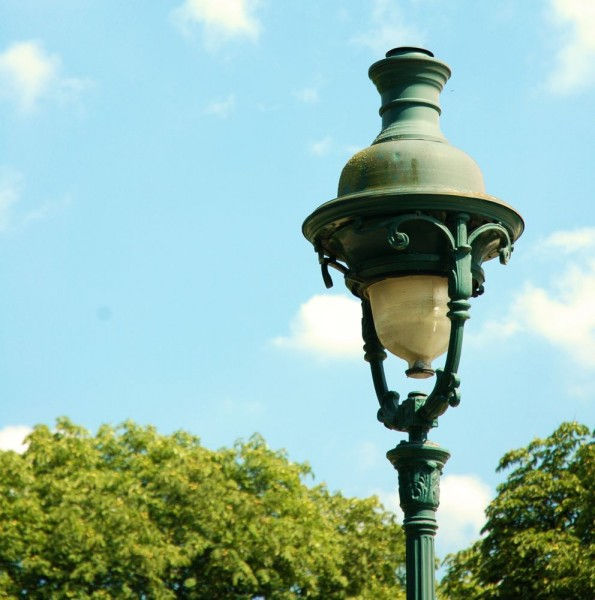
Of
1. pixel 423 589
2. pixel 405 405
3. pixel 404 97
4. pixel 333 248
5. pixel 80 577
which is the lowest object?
pixel 423 589

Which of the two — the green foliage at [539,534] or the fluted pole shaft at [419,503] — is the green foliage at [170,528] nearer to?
the green foliage at [539,534]

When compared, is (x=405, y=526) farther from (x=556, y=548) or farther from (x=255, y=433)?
(x=255, y=433)

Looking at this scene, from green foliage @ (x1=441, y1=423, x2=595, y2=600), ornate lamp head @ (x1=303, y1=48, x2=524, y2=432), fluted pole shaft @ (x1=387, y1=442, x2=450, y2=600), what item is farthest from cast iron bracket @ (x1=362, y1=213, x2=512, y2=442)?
green foliage @ (x1=441, y1=423, x2=595, y2=600)

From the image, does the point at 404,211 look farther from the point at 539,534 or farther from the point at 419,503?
the point at 539,534

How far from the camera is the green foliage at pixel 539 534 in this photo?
35.3m

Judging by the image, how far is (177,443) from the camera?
138 ft

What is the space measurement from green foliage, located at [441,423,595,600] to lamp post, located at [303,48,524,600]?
28.7 m

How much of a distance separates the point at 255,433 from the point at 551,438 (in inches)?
342

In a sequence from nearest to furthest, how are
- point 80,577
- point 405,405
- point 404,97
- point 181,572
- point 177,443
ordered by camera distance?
point 405,405 → point 404,97 → point 80,577 → point 181,572 → point 177,443

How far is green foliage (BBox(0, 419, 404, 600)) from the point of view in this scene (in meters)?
35.9

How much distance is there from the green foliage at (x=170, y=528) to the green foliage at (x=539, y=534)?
9.80ft

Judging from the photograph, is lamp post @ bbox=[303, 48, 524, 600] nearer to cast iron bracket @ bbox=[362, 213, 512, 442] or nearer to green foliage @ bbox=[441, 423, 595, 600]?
cast iron bracket @ bbox=[362, 213, 512, 442]

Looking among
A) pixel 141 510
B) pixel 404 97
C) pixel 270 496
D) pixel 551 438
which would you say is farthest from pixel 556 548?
pixel 404 97

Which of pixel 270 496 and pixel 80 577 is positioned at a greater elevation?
pixel 270 496
